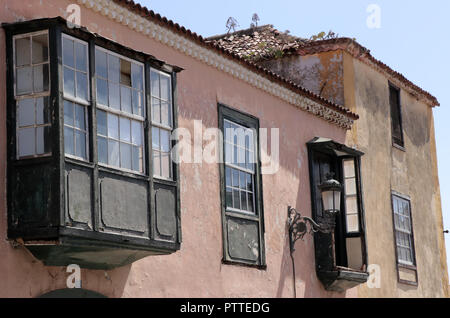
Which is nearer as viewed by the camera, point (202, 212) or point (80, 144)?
point (80, 144)

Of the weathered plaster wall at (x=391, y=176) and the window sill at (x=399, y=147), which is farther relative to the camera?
the window sill at (x=399, y=147)

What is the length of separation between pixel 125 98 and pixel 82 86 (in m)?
0.84

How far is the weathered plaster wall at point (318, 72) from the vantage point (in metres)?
18.7

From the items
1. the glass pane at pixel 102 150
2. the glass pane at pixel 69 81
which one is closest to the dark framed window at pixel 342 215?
the glass pane at pixel 102 150

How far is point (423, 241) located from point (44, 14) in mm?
12906

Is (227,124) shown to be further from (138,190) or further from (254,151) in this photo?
(138,190)

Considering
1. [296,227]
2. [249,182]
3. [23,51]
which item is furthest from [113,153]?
[296,227]

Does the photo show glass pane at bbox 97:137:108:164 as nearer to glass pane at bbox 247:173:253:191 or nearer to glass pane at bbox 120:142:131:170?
glass pane at bbox 120:142:131:170

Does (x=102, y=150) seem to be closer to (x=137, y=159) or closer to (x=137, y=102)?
(x=137, y=159)

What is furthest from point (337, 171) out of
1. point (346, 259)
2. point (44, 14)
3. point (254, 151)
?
point (44, 14)

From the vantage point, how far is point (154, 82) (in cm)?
1144

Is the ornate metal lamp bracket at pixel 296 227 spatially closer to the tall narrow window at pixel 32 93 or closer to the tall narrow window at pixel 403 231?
the tall narrow window at pixel 403 231

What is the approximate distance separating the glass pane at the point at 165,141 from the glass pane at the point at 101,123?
116 centimetres

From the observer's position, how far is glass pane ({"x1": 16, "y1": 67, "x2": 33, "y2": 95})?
32.1ft
